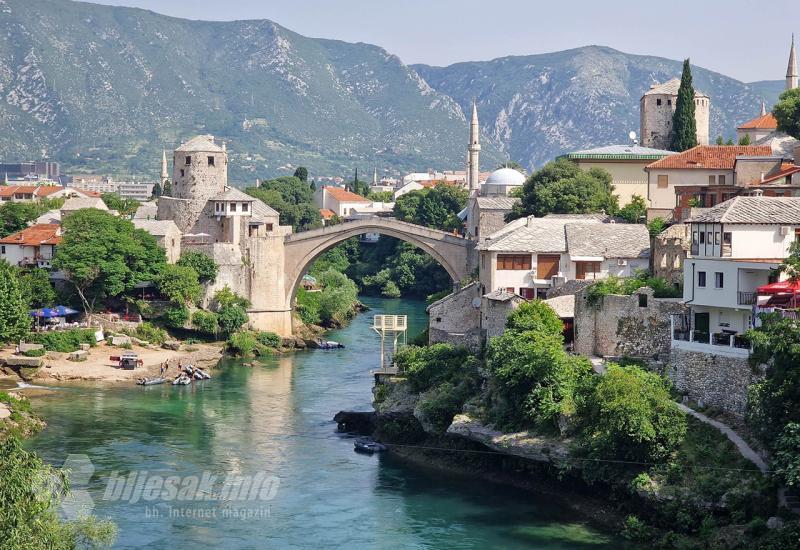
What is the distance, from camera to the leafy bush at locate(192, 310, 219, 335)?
7956 cm

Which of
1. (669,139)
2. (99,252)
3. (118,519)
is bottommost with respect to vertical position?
(118,519)

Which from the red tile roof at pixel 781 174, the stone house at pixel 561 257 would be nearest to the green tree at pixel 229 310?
the stone house at pixel 561 257

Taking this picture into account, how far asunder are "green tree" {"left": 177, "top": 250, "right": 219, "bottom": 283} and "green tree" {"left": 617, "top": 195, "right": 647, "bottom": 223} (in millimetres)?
25721

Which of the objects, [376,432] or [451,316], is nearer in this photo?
[376,432]

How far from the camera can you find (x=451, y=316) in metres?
59.5

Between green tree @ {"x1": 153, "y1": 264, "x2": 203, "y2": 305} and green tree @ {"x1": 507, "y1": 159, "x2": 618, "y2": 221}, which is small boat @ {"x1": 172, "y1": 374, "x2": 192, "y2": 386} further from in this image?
green tree @ {"x1": 507, "y1": 159, "x2": 618, "y2": 221}

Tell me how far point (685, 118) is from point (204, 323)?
29797 millimetres

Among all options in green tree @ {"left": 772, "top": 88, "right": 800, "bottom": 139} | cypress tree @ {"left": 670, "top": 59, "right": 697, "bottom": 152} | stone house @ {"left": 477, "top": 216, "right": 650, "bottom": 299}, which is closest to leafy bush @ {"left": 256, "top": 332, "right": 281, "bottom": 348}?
stone house @ {"left": 477, "top": 216, "right": 650, "bottom": 299}

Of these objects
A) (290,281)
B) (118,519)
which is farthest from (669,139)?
(118,519)

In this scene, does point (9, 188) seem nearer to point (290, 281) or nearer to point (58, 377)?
point (290, 281)

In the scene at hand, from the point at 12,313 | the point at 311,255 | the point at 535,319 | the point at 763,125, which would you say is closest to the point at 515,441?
the point at 535,319

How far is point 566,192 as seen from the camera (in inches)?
2714

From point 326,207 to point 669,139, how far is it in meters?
76.7

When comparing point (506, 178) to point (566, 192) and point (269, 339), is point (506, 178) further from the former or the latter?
point (566, 192)
